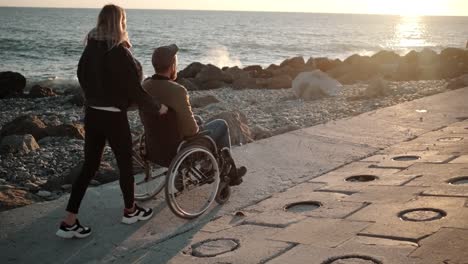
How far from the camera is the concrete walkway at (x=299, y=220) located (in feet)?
11.3

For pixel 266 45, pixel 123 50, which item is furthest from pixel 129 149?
pixel 266 45

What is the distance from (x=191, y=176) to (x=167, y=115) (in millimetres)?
494

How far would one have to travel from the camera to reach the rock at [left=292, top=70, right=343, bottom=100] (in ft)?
42.5

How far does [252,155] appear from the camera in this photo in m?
6.23

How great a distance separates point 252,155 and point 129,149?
92.3 inches

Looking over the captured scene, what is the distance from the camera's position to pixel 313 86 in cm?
1303

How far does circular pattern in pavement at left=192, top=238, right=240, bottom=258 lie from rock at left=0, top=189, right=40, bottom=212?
1847 mm

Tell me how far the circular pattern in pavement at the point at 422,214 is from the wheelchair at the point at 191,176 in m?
1.38

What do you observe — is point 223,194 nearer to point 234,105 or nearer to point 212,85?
point 234,105

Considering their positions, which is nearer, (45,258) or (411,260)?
(411,260)

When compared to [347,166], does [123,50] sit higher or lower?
higher

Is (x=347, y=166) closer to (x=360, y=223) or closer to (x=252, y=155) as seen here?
(x=252, y=155)

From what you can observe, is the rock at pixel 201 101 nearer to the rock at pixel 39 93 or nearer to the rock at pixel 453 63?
the rock at pixel 39 93

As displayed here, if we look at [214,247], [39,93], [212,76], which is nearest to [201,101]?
[212,76]
